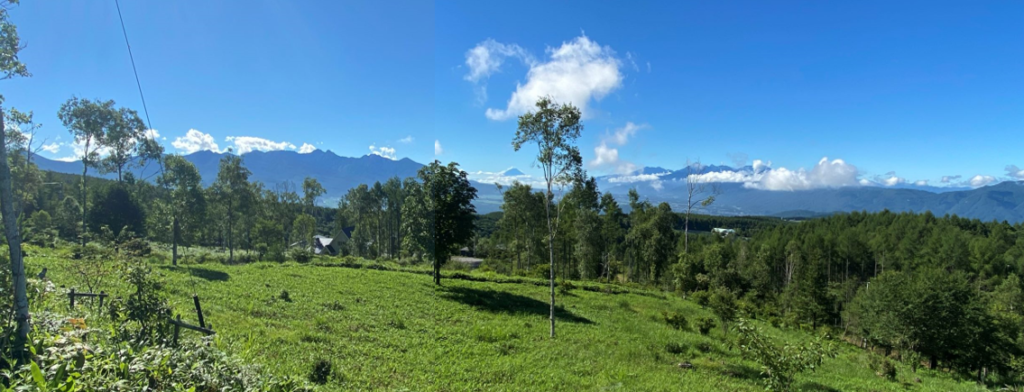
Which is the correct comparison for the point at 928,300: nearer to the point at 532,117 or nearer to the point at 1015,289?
the point at 1015,289

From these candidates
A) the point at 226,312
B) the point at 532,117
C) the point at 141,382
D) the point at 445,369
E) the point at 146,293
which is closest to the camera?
the point at 141,382

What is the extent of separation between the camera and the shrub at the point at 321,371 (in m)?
7.16

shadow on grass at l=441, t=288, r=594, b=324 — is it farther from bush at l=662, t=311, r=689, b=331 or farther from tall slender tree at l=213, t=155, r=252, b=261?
tall slender tree at l=213, t=155, r=252, b=261

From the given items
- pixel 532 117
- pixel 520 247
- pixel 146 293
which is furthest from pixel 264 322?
pixel 520 247

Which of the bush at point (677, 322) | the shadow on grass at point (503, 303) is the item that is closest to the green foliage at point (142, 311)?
the shadow on grass at point (503, 303)

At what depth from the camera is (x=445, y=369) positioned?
8.87m

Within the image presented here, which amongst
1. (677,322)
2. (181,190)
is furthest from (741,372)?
(181,190)

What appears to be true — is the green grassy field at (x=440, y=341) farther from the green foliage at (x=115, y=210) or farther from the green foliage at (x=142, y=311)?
the green foliage at (x=115, y=210)

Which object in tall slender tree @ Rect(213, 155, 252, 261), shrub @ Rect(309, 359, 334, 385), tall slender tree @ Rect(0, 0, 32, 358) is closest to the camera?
tall slender tree @ Rect(0, 0, 32, 358)

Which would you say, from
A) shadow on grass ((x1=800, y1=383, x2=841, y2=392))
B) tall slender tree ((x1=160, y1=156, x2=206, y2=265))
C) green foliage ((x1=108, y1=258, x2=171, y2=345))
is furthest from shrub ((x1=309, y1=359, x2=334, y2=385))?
tall slender tree ((x1=160, y1=156, x2=206, y2=265))

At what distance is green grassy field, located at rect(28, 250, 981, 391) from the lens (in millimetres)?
8383

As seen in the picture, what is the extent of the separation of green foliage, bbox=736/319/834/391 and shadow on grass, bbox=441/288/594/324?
10.6 metres

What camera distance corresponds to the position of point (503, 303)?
19.9 m

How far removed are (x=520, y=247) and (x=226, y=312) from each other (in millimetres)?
38341
